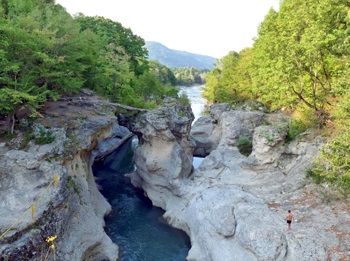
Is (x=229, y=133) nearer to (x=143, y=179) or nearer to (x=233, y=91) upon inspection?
(x=143, y=179)

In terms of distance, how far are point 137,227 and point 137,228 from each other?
0.43 ft

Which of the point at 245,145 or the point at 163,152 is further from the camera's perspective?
the point at 245,145

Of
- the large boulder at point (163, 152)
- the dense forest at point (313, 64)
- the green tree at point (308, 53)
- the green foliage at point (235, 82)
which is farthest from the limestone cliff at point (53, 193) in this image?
the green foliage at point (235, 82)

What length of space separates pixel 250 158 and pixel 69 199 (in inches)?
552

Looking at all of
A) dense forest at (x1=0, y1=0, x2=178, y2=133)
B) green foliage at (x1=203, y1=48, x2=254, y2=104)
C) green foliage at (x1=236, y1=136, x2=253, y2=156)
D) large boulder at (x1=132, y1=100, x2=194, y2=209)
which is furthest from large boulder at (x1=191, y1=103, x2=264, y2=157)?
dense forest at (x1=0, y1=0, x2=178, y2=133)

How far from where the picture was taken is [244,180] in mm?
23672

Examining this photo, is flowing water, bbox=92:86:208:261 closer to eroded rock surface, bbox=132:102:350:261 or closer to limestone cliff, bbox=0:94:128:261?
eroded rock surface, bbox=132:102:350:261

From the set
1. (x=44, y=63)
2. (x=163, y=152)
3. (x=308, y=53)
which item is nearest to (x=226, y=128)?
(x=163, y=152)

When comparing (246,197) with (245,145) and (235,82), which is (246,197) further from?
(235,82)

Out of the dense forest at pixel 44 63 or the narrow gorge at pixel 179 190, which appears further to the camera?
the dense forest at pixel 44 63

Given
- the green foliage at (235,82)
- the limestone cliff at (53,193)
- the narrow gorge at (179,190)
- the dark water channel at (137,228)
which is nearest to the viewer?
the limestone cliff at (53,193)

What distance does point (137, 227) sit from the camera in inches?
910

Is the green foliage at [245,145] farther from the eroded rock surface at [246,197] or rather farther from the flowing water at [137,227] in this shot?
the flowing water at [137,227]

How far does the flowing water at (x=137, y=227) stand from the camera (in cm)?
2012
